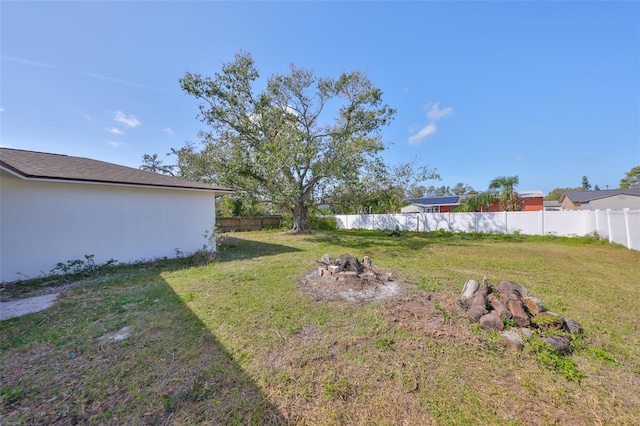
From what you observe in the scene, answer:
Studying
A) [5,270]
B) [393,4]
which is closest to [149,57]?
[5,270]

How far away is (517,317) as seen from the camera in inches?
113

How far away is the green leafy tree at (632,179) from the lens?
37.2 m

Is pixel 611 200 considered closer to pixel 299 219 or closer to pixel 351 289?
pixel 299 219

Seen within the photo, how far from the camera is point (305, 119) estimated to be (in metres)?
13.9

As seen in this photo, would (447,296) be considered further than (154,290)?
No

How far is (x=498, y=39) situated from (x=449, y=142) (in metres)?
12.1

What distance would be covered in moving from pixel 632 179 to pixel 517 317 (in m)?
59.5

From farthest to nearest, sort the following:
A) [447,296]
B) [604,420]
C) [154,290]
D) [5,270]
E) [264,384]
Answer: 1. [5,270]
2. [154,290]
3. [447,296]
4. [264,384]
5. [604,420]

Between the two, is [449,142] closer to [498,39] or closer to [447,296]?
[498,39]

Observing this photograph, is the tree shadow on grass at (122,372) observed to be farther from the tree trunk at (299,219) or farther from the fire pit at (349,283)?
the tree trunk at (299,219)

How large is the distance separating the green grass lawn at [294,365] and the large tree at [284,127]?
7761 millimetres

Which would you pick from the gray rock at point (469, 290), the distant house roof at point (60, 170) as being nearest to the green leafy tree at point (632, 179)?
the gray rock at point (469, 290)

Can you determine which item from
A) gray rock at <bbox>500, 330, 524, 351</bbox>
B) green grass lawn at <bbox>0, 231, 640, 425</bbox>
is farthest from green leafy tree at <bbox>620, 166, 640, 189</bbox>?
gray rock at <bbox>500, 330, 524, 351</bbox>

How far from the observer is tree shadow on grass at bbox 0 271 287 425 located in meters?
1.74
